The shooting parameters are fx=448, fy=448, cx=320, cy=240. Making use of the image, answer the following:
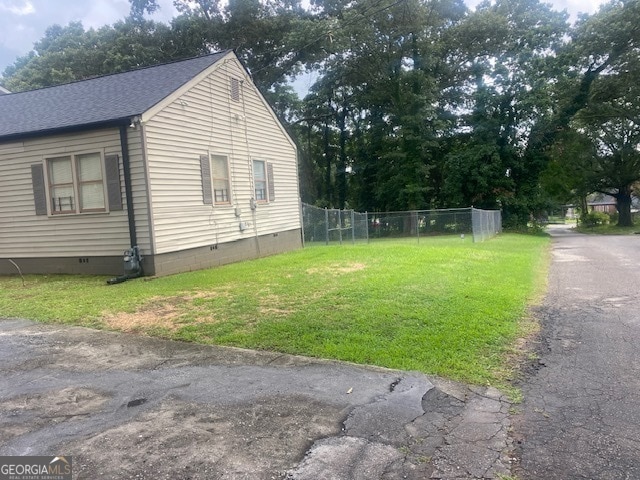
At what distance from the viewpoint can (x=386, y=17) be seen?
30.0 meters

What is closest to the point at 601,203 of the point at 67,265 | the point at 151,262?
the point at 151,262

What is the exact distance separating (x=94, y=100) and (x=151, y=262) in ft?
16.2

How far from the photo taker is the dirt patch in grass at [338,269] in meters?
9.99

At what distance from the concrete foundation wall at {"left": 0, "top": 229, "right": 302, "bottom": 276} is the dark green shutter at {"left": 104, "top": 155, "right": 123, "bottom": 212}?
1.27 meters

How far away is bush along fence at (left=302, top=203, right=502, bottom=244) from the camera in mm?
19022

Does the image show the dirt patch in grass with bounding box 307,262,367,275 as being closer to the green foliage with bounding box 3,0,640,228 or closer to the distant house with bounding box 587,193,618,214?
the green foliage with bounding box 3,0,640,228

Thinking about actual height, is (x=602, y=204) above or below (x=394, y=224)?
below

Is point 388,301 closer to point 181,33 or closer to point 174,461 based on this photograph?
point 174,461

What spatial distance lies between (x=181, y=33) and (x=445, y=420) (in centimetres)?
3314

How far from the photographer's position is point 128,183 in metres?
9.99

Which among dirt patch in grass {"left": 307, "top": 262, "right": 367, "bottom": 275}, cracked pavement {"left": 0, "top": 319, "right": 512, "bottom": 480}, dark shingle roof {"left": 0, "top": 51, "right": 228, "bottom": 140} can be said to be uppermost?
dark shingle roof {"left": 0, "top": 51, "right": 228, "bottom": 140}

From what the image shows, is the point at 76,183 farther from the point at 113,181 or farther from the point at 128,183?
the point at 128,183

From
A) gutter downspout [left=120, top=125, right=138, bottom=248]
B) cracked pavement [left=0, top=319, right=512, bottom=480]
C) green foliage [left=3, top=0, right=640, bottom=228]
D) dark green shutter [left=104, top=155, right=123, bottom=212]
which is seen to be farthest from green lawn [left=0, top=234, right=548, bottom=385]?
green foliage [left=3, top=0, right=640, bottom=228]

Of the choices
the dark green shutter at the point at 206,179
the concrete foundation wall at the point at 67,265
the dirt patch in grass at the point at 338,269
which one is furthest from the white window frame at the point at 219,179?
the dirt patch in grass at the point at 338,269
